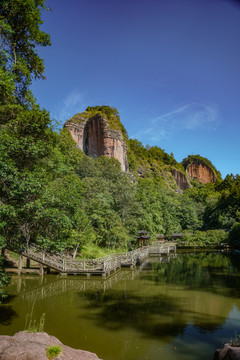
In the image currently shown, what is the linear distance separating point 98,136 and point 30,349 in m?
58.4

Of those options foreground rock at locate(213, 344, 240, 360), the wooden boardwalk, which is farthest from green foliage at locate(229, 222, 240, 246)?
foreground rock at locate(213, 344, 240, 360)

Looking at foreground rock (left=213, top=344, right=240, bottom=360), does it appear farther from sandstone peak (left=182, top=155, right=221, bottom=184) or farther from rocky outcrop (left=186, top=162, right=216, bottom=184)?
rocky outcrop (left=186, top=162, right=216, bottom=184)

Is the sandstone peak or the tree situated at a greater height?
the sandstone peak

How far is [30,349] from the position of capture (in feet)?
15.1

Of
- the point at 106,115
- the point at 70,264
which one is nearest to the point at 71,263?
the point at 70,264

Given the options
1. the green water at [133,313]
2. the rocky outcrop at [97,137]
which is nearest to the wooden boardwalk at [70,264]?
the green water at [133,313]

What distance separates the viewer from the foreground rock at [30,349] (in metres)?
4.42

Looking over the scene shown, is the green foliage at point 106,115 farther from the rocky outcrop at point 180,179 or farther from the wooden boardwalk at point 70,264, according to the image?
the wooden boardwalk at point 70,264

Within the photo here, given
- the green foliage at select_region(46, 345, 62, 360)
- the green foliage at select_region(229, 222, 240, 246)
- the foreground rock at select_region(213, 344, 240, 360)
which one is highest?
the green foliage at select_region(229, 222, 240, 246)

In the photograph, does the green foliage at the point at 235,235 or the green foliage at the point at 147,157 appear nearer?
the green foliage at the point at 235,235

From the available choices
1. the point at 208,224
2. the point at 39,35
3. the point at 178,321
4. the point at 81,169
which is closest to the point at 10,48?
the point at 39,35

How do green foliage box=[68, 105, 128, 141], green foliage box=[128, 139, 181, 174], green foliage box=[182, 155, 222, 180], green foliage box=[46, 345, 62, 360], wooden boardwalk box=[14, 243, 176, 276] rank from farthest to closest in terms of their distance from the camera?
green foliage box=[182, 155, 222, 180]
green foliage box=[128, 139, 181, 174]
green foliage box=[68, 105, 128, 141]
wooden boardwalk box=[14, 243, 176, 276]
green foliage box=[46, 345, 62, 360]

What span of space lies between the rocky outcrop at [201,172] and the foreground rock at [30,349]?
353ft

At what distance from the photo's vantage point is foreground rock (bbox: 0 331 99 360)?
174 inches
